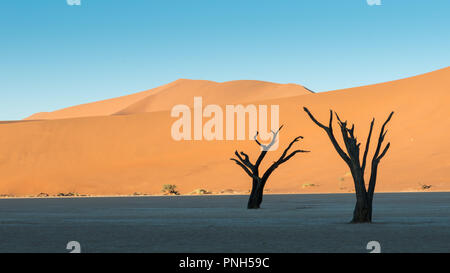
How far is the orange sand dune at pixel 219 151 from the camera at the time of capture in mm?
57188

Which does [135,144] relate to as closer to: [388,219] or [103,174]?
[103,174]

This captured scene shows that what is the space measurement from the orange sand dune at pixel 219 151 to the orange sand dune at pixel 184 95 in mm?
48921

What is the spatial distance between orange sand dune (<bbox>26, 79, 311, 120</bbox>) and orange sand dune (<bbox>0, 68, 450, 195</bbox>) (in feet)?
161

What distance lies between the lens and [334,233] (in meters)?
14.7

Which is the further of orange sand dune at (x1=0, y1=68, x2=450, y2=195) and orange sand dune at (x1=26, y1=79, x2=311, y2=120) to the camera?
orange sand dune at (x1=26, y1=79, x2=311, y2=120)

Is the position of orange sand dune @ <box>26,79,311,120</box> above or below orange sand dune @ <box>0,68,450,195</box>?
above

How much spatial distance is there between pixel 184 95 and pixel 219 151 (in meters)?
80.5

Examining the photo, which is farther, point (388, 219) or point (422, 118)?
point (422, 118)

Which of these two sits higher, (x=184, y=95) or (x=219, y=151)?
(x=184, y=95)

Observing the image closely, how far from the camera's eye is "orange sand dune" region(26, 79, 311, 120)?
136 metres

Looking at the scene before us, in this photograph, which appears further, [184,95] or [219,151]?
[184,95]

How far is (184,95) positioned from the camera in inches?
5984
